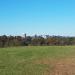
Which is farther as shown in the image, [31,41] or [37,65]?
[31,41]

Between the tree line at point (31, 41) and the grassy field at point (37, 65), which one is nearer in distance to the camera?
the grassy field at point (37, 65)

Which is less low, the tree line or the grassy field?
the tree line

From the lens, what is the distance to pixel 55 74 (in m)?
13.1

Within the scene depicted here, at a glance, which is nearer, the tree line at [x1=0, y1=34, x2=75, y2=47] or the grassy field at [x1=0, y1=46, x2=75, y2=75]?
the grassy field at [x1=0, y1=46, x2=75, y2=75]

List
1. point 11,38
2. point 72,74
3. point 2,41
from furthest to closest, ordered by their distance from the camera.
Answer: point 11,38, point 2,41, point 72,74

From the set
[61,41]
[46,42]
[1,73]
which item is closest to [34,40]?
[46,42]

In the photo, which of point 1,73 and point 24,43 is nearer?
point 1,73

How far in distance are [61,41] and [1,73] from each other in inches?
2238

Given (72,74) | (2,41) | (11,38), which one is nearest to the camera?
(72,74)

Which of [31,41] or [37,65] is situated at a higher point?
[31,41]

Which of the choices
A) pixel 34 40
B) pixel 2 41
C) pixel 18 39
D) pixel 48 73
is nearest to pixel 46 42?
pixel 34 40

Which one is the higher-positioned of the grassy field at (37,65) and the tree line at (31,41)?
the tree line at (31,41)

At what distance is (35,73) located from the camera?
13289 millimetres

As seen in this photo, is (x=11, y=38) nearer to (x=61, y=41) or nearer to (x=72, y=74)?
(x=61, y=41)
